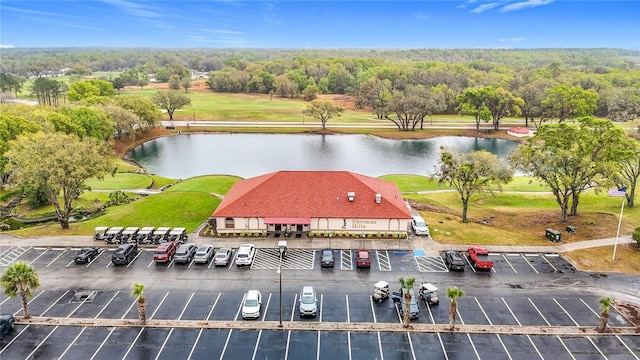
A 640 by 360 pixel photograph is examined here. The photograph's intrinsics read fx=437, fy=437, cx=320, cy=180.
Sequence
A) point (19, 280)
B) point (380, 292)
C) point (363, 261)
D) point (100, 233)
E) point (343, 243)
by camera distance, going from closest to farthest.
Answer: point (19, 280) < point (380, 292) < point (363, 261) < point (343, 243) < point (100, 233)

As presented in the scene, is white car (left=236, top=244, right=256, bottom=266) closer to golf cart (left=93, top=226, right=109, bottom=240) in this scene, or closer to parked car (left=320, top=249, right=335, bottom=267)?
parked car (left=320, top=249, right=335, bottom=267)

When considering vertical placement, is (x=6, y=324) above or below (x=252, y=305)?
below

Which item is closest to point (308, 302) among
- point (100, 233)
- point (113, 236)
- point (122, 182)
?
point (113, 236)

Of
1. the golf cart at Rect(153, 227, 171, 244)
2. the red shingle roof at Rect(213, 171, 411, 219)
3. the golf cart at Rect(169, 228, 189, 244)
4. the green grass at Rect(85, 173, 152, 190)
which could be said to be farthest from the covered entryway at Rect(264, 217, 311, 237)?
the green grass at Rect(85, 173, 152, 190)

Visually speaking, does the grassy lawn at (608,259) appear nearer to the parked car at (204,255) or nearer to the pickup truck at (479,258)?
the pickup truck at (479,258)

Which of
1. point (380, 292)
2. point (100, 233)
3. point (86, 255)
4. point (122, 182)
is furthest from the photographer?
point (122, 182)

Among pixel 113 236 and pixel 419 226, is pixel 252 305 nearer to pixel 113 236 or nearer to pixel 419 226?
pixel 113 236

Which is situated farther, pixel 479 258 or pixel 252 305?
pixel 479 258

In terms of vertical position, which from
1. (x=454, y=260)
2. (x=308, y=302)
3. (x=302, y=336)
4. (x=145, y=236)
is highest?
(x=454, y=260)

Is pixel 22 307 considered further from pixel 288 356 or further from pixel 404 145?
pixel 404 145
